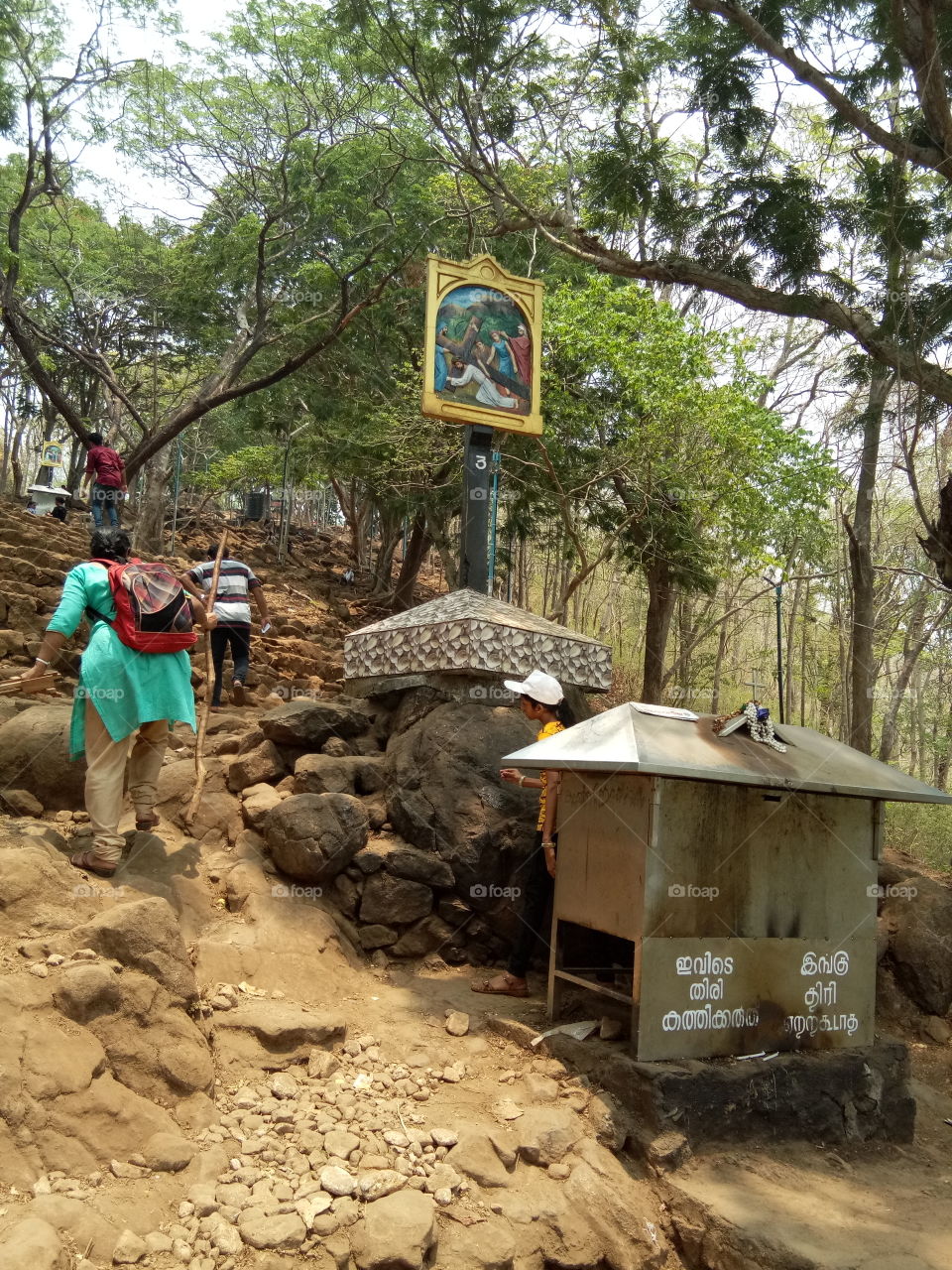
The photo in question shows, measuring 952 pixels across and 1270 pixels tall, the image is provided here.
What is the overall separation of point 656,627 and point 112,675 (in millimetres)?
9998

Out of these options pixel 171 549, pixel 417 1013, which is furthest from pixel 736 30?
pixel 171 549

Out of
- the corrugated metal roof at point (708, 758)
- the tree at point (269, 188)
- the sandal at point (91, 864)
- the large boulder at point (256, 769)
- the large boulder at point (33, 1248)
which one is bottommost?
the large boulder at point (33, 1248)

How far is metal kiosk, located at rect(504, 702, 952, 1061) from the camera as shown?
16.0ft

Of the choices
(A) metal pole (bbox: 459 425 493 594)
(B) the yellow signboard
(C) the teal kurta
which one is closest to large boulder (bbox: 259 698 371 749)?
(C) the teal kurta

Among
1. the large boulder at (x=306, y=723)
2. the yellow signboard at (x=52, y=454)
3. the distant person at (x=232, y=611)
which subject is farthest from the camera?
the yellow signboard at (x=52, y=454)

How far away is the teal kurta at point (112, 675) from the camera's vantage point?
16.9 feet

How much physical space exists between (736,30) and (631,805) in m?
6.39

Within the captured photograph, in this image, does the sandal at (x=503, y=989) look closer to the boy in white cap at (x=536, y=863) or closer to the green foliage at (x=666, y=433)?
the boy in white cap at (x=536, y=863)

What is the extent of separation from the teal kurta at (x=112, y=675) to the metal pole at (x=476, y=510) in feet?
13.5

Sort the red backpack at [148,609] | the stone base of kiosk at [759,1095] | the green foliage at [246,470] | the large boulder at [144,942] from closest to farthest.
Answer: the large boulder at [144,942] → the stone base of kiosk at [759,1095] → the red backpack at [148,609] → the green foliage at [246,470]

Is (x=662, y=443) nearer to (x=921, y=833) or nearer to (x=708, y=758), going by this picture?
(x=921, y=833)

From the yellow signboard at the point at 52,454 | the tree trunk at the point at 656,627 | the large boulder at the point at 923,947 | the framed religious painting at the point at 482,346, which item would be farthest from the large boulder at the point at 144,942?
the yellow signboard at the point at 52,454

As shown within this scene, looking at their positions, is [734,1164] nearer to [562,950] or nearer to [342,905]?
[562,950]

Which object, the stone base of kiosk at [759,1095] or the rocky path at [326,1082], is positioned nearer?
the rocky path at [326,1082]
